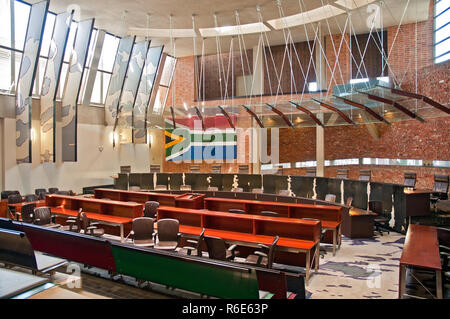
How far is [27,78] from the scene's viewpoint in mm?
10492

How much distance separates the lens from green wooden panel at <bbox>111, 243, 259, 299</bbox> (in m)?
3.29

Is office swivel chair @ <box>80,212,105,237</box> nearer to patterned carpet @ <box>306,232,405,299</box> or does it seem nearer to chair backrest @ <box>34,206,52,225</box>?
chair backrest @ <box>34,206,52,225</box>

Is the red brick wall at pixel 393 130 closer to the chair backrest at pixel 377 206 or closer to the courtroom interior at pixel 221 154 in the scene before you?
the courtroom interior at pixel 221 154

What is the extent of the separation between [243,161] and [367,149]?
5483mm

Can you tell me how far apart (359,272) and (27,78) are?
10883 millimetres

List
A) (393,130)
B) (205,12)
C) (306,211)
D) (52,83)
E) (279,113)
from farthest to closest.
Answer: (393,130) < (205,12) < (52,83) < (279,113) < (306,211)

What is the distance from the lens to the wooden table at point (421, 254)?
3.94 meters

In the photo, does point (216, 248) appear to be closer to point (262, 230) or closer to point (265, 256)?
point (265, 256)

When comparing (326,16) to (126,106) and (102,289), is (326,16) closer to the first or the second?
(126,106)

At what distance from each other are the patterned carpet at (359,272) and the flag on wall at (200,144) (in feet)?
29.3

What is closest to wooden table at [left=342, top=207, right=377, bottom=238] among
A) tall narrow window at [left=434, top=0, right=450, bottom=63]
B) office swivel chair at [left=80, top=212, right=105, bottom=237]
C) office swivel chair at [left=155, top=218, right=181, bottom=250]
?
office swivel chair at [left=155, top=218, right=181, bottom=250]

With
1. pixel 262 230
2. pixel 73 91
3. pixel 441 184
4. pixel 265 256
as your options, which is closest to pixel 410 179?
pixel 441 184

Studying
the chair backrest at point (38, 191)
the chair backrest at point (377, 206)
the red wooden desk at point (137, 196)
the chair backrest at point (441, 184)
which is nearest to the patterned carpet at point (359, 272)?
the chair backrest at point (377, 206)

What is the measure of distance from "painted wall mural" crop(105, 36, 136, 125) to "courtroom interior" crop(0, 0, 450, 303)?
59 mm
